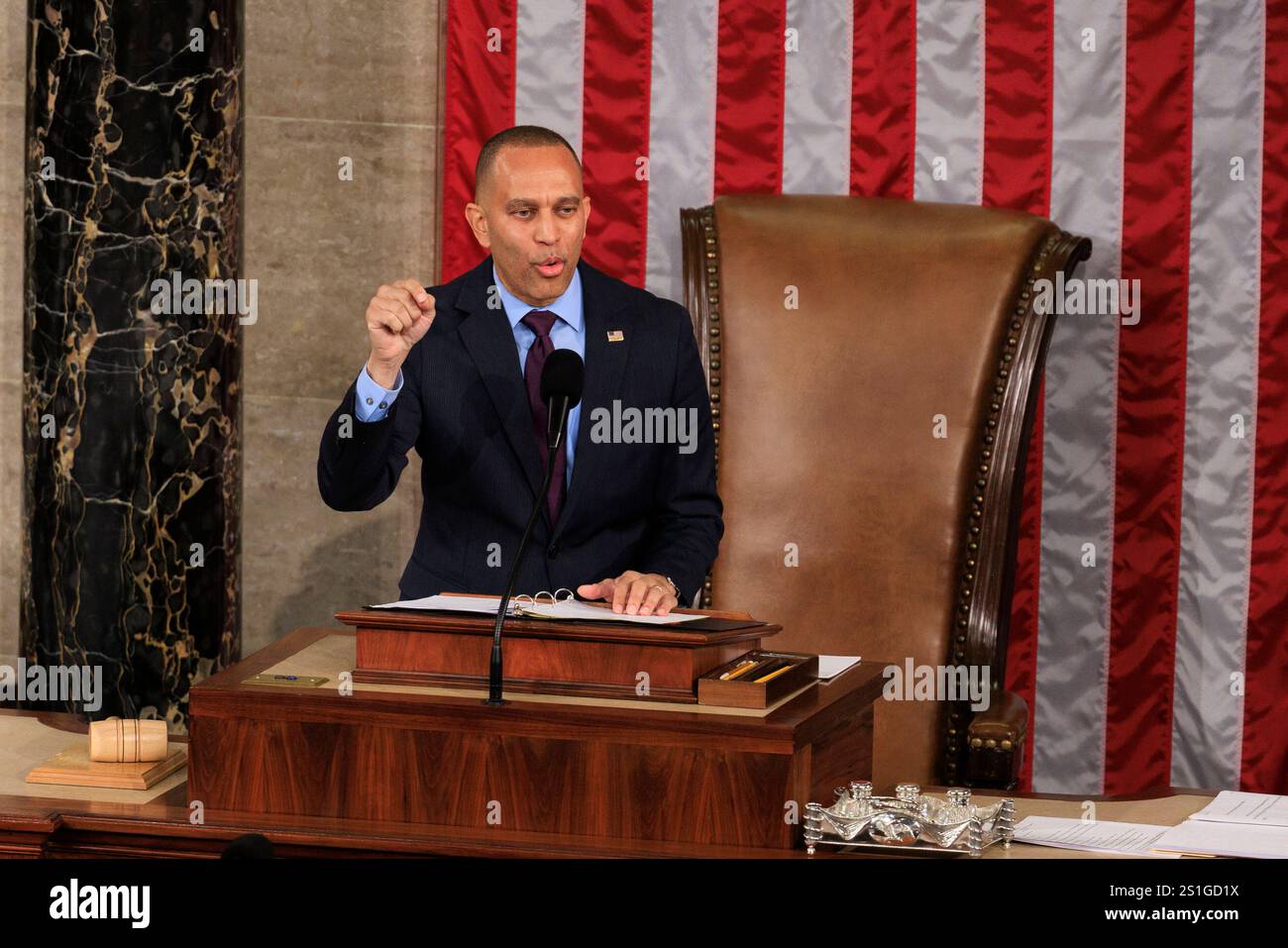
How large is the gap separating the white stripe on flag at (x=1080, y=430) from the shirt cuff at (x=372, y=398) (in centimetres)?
204

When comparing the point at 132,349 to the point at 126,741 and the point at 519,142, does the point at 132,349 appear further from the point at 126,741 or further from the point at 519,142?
the point at 126,741

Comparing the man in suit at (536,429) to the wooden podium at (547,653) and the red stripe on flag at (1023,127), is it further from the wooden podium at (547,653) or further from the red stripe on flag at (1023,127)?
the red stripe on flag at (1023,127)

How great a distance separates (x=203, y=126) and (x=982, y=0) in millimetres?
1969

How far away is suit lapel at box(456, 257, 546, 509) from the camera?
2.91m

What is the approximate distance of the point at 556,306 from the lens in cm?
304

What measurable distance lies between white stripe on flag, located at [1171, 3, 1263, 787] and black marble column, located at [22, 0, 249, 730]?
241 centimetres

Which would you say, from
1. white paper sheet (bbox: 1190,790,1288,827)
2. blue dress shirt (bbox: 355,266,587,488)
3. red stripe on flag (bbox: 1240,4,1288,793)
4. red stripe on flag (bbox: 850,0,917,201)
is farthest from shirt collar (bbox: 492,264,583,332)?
red stripe on flag (bbox: 1240,4,1288,793)

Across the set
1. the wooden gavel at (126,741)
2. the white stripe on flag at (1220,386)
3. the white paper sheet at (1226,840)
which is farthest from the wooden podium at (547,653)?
the white stripe on flag at (1220,386)

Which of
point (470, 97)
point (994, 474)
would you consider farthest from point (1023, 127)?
point (470, 97)

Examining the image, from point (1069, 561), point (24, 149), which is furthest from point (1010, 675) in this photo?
point (24, 149)

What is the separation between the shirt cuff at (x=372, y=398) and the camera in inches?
103

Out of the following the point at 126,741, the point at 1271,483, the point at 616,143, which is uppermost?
the point at 616,143

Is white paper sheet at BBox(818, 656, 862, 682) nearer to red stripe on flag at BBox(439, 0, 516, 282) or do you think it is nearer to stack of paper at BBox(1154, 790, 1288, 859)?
stack of paper at BBox(1154, 790, 1288, 859)

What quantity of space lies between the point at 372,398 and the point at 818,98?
1.92m
